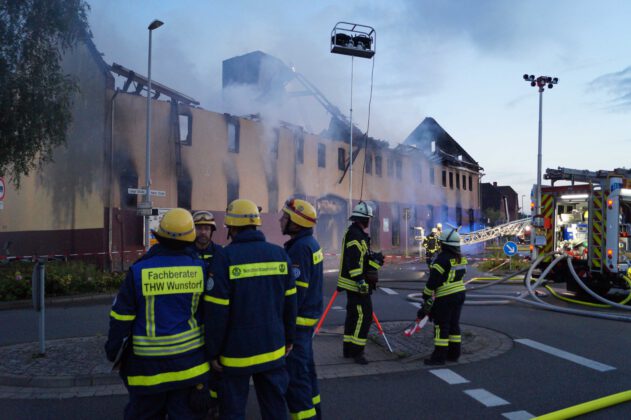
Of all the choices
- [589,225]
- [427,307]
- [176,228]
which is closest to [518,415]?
[427,307]

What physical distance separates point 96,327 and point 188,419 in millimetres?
5704

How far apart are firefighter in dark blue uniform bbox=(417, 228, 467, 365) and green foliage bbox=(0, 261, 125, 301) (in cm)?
866

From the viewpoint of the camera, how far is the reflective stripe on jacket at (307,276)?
3.92 m

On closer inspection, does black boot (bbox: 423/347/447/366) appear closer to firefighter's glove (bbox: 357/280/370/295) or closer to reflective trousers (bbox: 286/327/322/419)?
firefighter's glove (bbox: 357/280/370/295)

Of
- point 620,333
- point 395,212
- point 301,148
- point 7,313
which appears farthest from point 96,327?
point 395,212

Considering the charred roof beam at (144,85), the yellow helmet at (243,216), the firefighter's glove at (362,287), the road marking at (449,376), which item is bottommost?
the road marking at (449,376)

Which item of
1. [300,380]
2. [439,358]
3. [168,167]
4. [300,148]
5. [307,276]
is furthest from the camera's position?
[300,148]

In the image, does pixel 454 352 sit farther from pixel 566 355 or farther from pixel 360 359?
pixel 566 355

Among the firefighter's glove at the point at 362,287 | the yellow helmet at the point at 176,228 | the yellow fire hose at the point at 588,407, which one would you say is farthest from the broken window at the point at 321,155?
the yellow helmet at the point at 176,228

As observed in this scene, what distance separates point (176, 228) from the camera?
3012 mm

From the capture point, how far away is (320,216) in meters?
27.5

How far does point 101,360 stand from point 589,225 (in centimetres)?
925

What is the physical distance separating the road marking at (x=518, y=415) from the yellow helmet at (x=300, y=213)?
7.44 ft

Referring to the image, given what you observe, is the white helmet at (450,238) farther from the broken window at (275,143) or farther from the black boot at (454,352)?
the broken window at (275,143)
